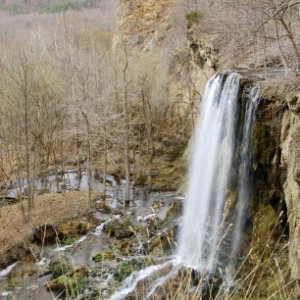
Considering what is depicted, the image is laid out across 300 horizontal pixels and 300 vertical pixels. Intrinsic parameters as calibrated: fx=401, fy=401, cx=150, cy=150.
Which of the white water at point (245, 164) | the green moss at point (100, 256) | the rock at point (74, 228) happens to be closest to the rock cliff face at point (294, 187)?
the white water at point (245, 164)

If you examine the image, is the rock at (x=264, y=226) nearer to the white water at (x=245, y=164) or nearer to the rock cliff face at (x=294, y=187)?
the white water at (x=245, y=164)

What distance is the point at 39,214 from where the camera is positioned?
15312mm

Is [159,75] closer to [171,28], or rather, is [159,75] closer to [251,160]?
[171,28]

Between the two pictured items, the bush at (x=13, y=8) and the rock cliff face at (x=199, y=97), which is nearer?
the rock cliff face at (x=199, y=97)

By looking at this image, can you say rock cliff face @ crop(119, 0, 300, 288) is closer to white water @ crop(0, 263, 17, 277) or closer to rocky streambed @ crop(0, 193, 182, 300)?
rocky streambed @ crop(0, 193, 182, 300)

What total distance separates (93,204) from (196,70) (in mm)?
9944

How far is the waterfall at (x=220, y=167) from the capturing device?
11164 mm

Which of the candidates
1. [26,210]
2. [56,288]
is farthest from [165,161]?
[56,288]

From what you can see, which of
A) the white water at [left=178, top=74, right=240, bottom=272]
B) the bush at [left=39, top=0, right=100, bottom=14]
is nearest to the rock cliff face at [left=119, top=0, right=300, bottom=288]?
the white water at [left=178, top=74, right=240, bottom=272]

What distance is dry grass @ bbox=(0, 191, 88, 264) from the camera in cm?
1344

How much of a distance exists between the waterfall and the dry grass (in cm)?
465

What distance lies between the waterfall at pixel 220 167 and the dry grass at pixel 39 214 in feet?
15.3

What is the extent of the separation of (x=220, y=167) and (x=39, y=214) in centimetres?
713

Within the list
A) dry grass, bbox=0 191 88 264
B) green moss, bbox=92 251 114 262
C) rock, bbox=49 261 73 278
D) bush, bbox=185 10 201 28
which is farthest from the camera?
bush, bbox=185 10 201 28
